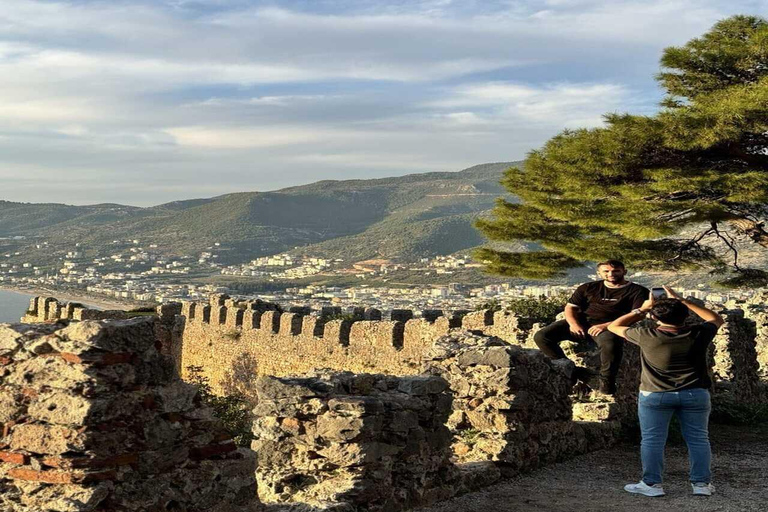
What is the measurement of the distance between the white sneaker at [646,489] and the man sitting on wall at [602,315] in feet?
6.18

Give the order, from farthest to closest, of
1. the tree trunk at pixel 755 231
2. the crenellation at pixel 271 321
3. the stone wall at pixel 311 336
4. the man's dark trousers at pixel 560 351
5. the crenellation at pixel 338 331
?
the crenellation at pixel 271 321
the crenellation at pixel 338 331
the stone wall at pixel 311 336
the tree trunk at pixel 755 231
the man's dark trousers at pixel 560 351

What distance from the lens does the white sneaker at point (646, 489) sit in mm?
7086

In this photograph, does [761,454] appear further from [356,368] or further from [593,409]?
[356,368]

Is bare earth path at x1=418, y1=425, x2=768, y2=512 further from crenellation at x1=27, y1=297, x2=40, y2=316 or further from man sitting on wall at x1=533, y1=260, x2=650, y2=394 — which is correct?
crenellation at x1=27, y1=297, x2=40, y2=316

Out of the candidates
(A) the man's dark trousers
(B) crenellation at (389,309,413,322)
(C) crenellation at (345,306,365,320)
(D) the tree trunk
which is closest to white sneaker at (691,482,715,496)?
(A) the man's dark trousers

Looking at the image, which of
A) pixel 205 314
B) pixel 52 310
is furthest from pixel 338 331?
pixel 52 310

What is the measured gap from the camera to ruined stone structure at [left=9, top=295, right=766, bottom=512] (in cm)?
441

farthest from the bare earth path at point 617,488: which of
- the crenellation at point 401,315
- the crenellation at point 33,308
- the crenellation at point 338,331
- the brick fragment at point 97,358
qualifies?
the crenellation at point 33,308

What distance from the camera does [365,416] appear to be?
6.25 m

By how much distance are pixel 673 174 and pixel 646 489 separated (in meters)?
9.01

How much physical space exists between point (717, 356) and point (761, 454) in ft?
14.1

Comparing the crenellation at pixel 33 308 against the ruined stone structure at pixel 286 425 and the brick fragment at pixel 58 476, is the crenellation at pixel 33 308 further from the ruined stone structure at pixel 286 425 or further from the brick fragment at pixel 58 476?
the brick fragment at pixel 58 476

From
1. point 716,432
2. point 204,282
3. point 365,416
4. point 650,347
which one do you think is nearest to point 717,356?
point 716,432

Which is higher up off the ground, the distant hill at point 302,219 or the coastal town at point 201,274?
the distant hill at point 302,219
